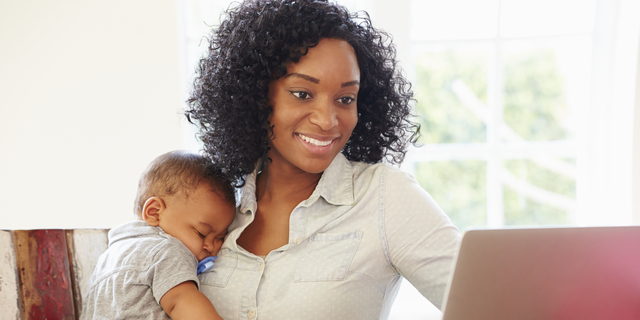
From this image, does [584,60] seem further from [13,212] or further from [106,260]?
[13,212]

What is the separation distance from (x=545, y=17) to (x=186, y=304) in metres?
2.50

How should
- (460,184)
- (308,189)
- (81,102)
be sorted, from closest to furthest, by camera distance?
(308,189) → (81,102) → (460,184)

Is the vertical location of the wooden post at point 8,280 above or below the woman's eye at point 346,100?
below

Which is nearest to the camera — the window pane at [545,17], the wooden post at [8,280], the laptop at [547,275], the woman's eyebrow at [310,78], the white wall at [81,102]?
the laptop at [547,275]

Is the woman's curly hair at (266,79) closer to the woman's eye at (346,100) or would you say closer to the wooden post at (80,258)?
the woman's eye at (346,100)

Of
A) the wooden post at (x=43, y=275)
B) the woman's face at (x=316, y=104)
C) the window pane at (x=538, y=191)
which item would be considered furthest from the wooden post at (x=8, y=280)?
the window pane at (x=538, y=191)

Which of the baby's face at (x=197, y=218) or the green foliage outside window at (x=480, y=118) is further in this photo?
the green foliage outside window at (x=480, y=118)

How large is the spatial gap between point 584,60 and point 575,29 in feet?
0.60

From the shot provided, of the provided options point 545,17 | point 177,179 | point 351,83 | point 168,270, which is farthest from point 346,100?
point 545,17

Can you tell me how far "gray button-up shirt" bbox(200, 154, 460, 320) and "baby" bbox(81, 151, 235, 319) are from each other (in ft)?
0.33

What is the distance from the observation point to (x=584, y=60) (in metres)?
2.78

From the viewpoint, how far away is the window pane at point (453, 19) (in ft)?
8.94

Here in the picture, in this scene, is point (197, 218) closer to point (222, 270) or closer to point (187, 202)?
point (187, 202)

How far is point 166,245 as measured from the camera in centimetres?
127
